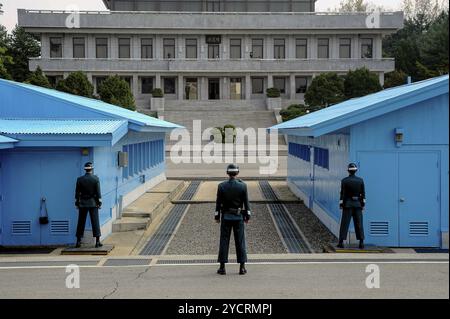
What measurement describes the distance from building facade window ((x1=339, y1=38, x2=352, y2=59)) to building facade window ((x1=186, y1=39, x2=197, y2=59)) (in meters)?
Result: 16.3

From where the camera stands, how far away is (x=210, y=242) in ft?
47.0

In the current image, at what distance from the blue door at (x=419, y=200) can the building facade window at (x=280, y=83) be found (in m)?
55.7

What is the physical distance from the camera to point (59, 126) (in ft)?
45.1

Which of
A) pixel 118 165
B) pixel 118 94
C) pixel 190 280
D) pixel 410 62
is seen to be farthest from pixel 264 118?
pixel 190 280

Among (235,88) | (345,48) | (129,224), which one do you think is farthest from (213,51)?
(129,224)

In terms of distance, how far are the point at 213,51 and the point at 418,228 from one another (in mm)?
56871

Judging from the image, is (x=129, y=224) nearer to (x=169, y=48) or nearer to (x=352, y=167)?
(x=352, y=167)

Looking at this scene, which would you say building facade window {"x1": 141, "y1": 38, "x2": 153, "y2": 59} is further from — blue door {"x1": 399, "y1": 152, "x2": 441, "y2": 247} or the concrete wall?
blue door {"x1": 399, "y1": 152, "x2": 441, "y2": 247}

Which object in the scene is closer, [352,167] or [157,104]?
[352,167]

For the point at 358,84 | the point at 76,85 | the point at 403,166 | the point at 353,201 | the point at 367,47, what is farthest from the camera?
the point at 367,47

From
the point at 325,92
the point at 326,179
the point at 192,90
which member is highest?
the point at 192,90

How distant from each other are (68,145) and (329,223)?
6662mm

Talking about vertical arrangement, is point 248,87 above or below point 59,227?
above

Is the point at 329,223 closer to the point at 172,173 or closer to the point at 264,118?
the point at 172,173
